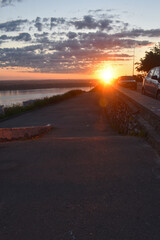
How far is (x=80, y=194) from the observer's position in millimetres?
3551

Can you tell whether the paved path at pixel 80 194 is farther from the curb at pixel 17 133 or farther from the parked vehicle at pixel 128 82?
the parked vehicle at pixel 128 82

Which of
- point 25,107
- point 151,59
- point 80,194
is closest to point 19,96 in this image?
point 151,59

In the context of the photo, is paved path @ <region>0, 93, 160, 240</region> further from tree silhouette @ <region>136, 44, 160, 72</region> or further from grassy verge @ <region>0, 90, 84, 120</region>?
tree silhouette @ <region>136, 44, 160, 72</region>

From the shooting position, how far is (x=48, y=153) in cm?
557

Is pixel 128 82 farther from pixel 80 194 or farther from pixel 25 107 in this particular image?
pixel 80 194

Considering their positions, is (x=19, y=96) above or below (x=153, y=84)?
below

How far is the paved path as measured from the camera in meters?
2.77

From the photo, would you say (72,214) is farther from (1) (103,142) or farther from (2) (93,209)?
(1) (103,142)

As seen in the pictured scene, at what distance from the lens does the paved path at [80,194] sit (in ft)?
9.09

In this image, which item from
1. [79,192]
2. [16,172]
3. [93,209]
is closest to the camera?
[93,209]

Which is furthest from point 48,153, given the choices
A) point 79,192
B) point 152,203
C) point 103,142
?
point 152,203

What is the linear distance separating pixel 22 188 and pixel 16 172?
2.45 feet

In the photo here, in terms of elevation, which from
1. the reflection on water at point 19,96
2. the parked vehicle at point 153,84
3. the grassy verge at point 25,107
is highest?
the parked vehicle at point 153,84

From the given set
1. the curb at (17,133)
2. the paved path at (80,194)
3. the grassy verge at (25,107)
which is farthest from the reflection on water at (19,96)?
the paved path at (80,194)
